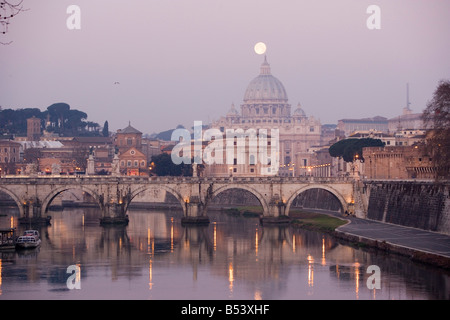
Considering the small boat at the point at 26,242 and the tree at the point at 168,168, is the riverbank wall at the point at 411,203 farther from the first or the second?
the tree at the point at 168,168

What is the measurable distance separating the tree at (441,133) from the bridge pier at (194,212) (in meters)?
28.9

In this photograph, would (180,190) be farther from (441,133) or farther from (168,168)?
(168,168)

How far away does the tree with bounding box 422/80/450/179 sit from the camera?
203 ft

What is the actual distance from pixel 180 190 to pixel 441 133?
33.7 m

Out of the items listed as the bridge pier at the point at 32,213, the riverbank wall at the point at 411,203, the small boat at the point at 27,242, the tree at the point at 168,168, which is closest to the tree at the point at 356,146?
the riverbank wall at the point at 411,203

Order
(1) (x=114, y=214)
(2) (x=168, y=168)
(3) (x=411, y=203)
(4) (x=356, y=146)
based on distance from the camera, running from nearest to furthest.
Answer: (3) (x=411, y=203)
(1) (x=114, y=214)
(4) (x=356, y=146)
(2) (x=168, y=168)

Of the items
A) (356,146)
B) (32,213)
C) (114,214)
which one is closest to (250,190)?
(114,214)

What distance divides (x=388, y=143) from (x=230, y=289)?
258 feet

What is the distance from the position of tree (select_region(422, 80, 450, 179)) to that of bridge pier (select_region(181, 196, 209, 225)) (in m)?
28.9

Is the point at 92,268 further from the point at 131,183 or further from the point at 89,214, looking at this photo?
the point at 89,214

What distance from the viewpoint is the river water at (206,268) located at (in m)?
49.9

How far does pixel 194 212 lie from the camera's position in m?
89.6
